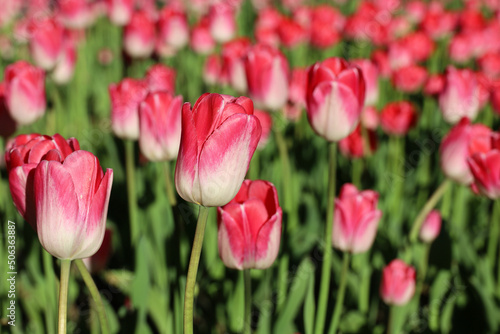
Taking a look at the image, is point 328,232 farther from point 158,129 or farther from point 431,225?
point 431,225

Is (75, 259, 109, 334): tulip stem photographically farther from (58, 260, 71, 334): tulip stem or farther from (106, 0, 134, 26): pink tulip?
(106, 0, 134, 26): pink tulip

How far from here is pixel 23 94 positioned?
141 cm

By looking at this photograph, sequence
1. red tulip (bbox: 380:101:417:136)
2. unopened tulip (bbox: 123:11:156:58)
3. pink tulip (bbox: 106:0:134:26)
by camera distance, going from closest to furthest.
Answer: red tulip (bbox: 380:101:417:136) < unopened tulip (bbox: 123:11:156:58) < pink tulip (bbox: 106:0:134:26)

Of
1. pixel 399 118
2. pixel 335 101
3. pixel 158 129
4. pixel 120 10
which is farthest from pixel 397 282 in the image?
pixel 120 10

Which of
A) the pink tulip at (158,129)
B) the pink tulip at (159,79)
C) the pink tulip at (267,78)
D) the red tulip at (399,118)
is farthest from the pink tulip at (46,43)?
the red tulip at (399,118)

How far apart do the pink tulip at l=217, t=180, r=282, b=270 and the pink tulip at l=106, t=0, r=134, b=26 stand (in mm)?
2295

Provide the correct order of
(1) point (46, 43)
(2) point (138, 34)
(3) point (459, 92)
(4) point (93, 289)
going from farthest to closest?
(2) point (138, 34), (1) point (46, 43), (3) point (459, 92), (4) point (93, 289)

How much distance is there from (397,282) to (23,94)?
102 cm

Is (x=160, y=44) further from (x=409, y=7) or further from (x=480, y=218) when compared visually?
(x=409, y=7)

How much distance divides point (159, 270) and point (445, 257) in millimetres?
821

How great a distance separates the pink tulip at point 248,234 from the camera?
880 millimetres

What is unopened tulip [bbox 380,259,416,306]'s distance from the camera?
1.19 metres

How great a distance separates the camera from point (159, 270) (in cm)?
152

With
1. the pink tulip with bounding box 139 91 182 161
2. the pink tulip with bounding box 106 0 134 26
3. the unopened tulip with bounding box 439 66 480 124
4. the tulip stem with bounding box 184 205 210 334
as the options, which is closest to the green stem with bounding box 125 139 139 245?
the pink tulip with bounding box 139 91 182 161
